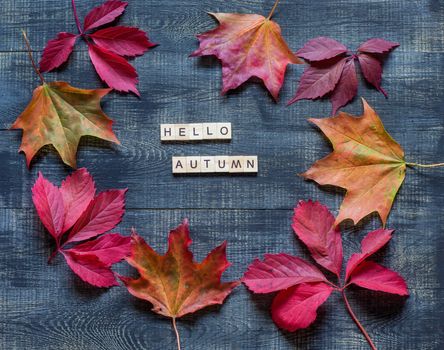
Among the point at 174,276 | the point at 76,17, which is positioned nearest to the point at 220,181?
the point at 174,276

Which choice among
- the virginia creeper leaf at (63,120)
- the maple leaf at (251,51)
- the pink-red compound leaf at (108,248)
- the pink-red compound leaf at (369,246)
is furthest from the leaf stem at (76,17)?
the pink-red compound leaf at (369,246)

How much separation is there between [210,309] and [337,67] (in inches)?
18.3

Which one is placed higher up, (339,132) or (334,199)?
(339,132)

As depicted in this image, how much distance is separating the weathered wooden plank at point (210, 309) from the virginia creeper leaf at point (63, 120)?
0.13m

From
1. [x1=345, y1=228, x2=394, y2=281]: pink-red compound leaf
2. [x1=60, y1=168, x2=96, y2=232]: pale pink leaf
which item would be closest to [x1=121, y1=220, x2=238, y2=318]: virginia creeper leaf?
[x1=60, y1=168, x2=96, y2=232]: pale pink leaf

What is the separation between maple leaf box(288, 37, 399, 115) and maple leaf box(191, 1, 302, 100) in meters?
0.03

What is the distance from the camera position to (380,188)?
84cm

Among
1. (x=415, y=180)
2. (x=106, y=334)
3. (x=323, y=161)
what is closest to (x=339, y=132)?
(x=323, y=161)

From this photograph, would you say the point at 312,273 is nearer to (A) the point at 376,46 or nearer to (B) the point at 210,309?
(B) the point at 210,309

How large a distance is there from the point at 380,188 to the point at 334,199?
0.26 feet

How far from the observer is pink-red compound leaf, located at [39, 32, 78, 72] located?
0.87 metres

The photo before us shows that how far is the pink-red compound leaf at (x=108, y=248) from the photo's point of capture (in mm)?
839

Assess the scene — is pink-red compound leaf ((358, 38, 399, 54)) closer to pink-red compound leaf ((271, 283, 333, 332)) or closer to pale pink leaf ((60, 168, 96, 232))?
pink-red compound leaf ((271, 283, 333, 332))

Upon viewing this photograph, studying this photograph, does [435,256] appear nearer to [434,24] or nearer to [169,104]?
[434,24]
